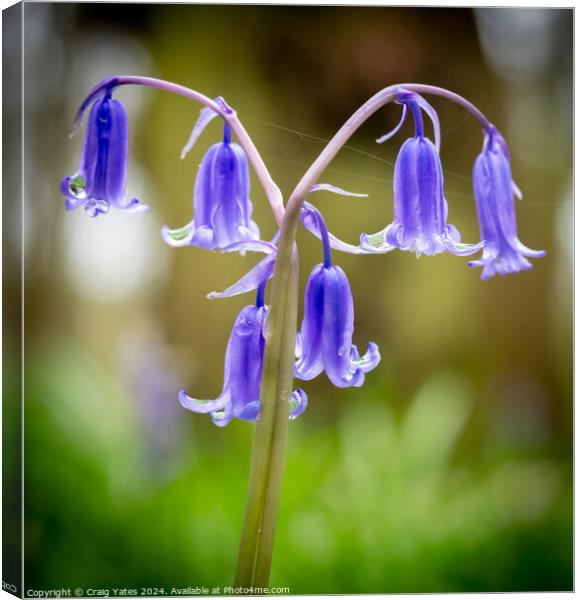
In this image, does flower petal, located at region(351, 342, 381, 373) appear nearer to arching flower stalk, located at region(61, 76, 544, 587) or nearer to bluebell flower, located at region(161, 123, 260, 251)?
arching flower stalk, located at region(61, 76, 544, 587)

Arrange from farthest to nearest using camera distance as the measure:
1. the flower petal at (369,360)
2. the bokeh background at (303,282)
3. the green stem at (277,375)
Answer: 1. the bokeh background at (303,282)
2. the flower petal at (369,360)
3. the green stem at (277,375)

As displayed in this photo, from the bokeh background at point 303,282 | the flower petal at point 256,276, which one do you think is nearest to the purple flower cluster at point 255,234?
the flower petal at point 256,276

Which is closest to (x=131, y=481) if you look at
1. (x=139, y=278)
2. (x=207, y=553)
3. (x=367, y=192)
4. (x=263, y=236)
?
(x=207, y=553)

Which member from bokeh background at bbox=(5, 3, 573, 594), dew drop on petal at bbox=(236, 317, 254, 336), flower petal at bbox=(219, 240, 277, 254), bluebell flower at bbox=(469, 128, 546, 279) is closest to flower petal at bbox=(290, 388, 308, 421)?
dew drop on petal at bbox=(236, 317, 254, 336)

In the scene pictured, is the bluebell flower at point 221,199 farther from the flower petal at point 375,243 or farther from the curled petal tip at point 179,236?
the flower petal at point 375,243

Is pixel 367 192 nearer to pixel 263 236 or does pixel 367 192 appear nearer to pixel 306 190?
pixel 263 236

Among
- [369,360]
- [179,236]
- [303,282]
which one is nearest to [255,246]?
[179,236]

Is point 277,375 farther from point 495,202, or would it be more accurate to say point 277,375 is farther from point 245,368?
point 495,202
